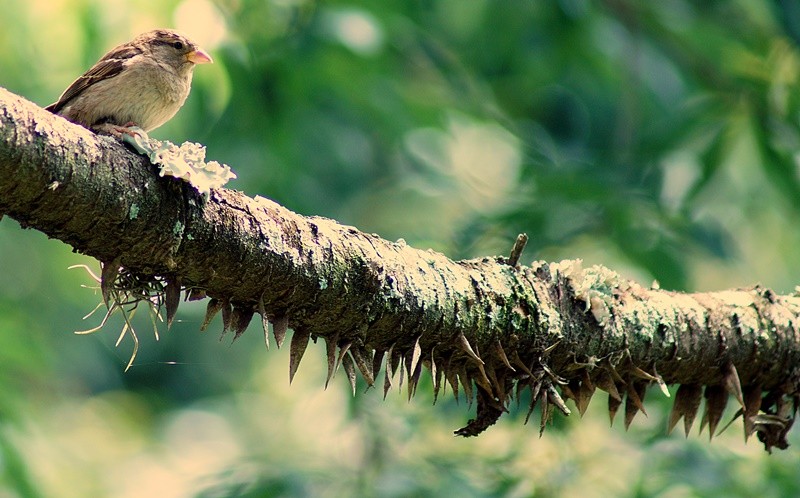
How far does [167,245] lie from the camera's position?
1795 millimetres

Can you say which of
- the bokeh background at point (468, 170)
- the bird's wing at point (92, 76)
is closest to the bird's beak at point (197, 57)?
the bird's wing at point (92, 76)

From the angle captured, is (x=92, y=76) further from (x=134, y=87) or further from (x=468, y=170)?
(x=468, y=170)

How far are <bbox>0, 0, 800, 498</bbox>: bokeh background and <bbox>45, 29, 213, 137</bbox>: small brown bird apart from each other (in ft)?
3.88

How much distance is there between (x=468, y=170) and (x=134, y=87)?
588 cm

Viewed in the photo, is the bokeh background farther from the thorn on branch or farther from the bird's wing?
the thorn on branch

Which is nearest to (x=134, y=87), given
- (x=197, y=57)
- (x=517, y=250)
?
(x=197, y=57)

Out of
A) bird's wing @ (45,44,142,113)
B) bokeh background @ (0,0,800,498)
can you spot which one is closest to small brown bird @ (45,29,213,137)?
bird's wing @ (45,44,142,113)

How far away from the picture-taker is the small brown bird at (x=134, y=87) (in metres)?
3.17

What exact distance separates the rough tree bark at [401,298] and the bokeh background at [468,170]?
5.56ft

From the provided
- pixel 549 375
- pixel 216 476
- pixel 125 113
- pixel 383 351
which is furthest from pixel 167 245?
pixel 216 476

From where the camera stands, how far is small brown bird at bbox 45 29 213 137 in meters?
3.17

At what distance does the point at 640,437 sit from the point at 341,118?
116 inches

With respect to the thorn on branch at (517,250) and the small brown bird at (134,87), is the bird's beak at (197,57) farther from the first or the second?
the thorn on branch at (517,250)

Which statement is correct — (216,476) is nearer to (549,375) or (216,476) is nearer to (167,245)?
(549,375)
